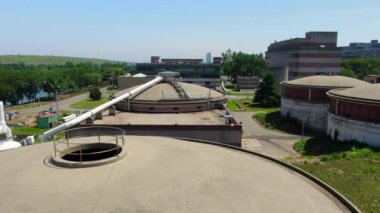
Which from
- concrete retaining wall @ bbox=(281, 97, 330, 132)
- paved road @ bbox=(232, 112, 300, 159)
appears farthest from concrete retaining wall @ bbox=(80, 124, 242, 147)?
concrete retaining wall @ bbox=(281, 97, 330, 132)

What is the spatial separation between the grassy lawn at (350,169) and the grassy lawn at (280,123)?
36.5 feet

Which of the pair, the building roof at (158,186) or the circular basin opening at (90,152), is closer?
the building roof at (158,186)

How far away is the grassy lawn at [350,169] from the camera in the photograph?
22.9 meters

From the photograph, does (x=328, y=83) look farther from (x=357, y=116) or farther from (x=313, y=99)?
(x=357, y=116)

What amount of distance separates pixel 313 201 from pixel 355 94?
107 feet

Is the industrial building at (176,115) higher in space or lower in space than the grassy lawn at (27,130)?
higher

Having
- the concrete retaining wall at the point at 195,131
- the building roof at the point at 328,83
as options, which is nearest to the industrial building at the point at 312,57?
the building roof at the point at 328,83

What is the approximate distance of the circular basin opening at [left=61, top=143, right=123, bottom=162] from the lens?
12594mm

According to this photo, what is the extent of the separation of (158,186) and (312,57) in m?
107

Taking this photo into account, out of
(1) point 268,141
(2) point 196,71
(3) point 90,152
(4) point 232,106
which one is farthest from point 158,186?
(2) point 196,71

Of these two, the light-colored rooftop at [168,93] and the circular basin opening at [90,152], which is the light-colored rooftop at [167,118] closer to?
the light-colored rooftop at [168,93]

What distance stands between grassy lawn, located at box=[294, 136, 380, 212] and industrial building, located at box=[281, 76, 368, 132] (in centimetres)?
1200

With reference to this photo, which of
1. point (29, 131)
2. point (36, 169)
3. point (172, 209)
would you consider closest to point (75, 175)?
point (36, 169)

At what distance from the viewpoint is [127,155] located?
1237cm
